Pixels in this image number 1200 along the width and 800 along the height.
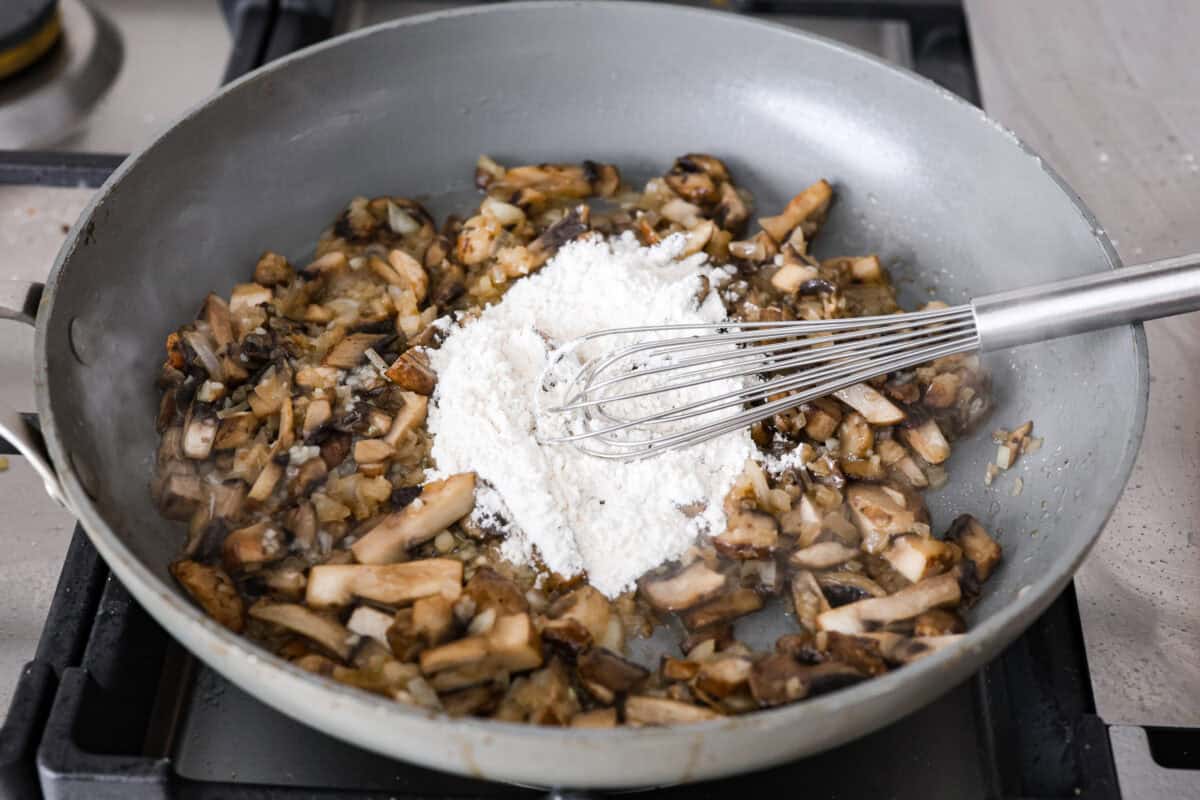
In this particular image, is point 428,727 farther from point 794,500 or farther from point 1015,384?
point 1015,384

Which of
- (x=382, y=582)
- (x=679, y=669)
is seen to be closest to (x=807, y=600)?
(x=679, y=669)

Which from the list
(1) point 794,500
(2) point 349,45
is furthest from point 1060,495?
(2) point 349,45

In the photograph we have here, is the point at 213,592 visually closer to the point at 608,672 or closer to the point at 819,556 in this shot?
the point at 608,672

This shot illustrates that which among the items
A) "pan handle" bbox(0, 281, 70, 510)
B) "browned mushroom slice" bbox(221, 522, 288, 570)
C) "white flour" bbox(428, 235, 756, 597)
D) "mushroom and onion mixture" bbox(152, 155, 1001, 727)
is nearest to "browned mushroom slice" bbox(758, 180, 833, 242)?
"mushroom and onion mixture" bbox(152, 155, 1001, 727)

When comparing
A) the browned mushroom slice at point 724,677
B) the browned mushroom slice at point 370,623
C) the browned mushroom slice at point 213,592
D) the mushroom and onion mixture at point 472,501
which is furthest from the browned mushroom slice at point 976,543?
the browned mushroom slice at point 213,592

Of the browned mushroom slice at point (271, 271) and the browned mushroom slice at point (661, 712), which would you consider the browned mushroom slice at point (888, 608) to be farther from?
the browned mushroom slice at point (271, 271)

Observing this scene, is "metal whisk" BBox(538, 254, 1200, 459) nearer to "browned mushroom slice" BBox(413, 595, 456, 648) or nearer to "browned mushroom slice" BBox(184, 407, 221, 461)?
"browned mushroom slice" BBox(413, 595, 456, 648)
